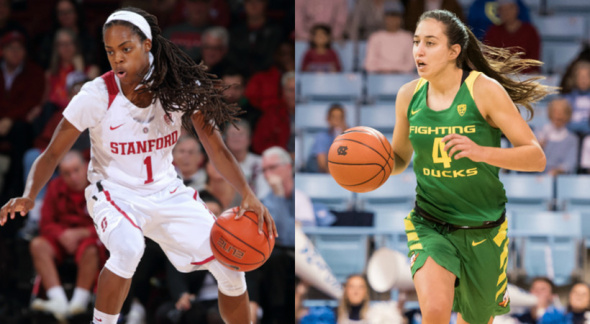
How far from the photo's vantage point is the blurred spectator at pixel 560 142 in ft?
23.5

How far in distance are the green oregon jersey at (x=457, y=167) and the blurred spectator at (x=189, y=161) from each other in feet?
8.50

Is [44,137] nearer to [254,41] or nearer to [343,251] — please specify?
[254,41]

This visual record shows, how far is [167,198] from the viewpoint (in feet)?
12.9

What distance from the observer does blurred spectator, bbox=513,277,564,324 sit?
581 cm

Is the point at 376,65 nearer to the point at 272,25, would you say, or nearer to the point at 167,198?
the point at 272,25

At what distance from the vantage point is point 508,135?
11.4 ft

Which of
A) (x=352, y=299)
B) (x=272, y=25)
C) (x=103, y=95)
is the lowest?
(x=352, y=299)

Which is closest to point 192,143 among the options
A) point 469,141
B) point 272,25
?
point 272,25

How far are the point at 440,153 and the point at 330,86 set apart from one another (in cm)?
464

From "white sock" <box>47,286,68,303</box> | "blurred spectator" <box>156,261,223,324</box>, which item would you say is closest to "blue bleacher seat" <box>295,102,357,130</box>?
"blurred spectator" <box>156,261,223,324</box>

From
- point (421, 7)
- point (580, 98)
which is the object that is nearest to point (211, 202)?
point (421, 7)

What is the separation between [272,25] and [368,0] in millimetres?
1500

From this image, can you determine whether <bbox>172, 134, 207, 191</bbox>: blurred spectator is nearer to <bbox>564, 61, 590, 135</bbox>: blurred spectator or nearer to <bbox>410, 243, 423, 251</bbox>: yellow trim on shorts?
<bbox>410, 243, 423, 251</bbox>: yellow trim on shorts

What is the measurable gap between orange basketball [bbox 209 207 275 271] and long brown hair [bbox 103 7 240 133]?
0.56m
